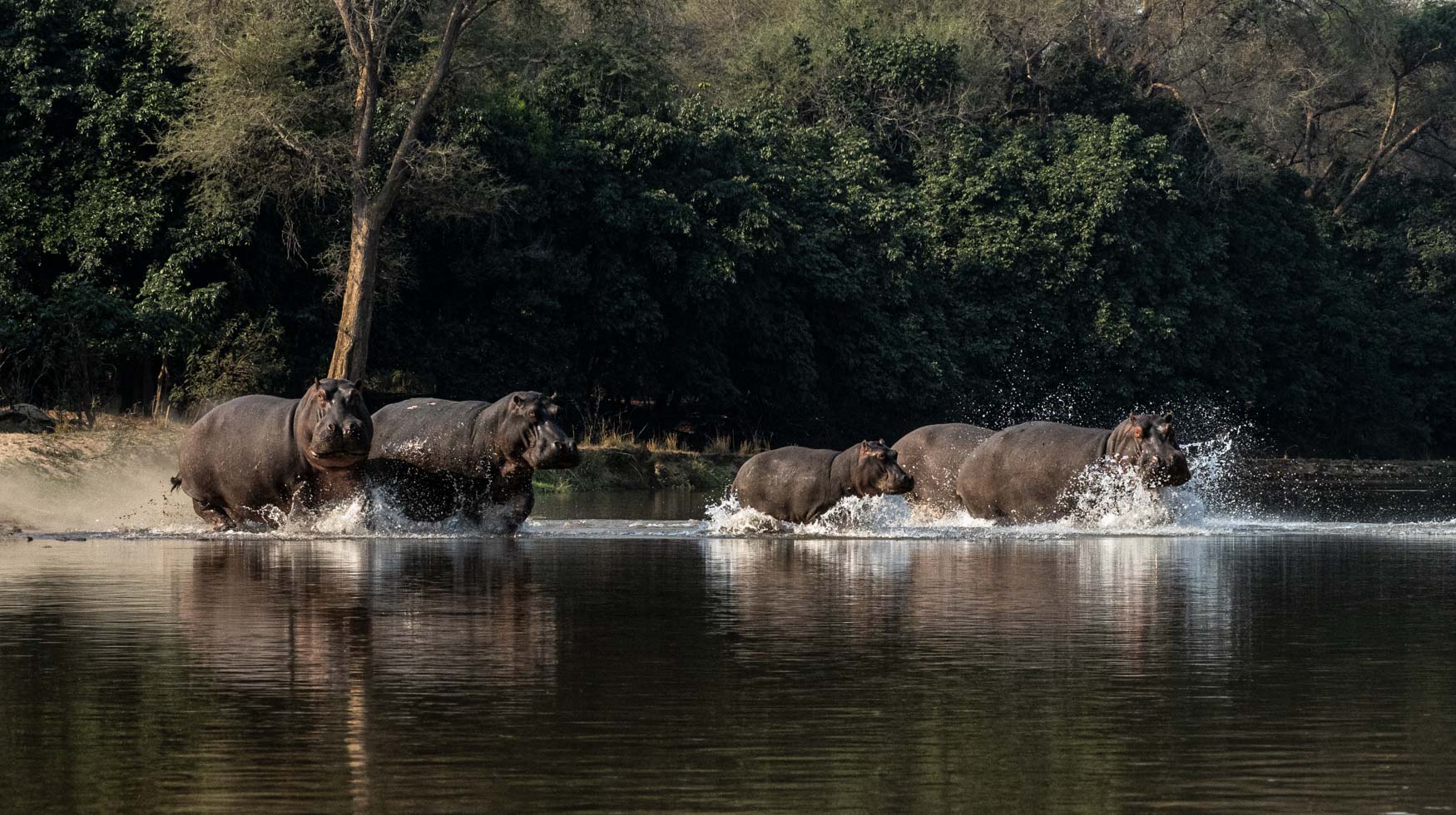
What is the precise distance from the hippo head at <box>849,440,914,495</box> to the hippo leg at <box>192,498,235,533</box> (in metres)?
6.17

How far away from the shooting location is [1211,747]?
305 inches

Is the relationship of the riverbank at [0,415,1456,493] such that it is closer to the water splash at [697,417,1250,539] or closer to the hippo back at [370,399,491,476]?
the hippo back at [370,399,491,476]

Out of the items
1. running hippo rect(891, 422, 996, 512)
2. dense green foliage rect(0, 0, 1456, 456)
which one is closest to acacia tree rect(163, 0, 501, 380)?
dense green foliage rect(0, 0, 1456, 456)

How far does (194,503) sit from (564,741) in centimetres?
1389

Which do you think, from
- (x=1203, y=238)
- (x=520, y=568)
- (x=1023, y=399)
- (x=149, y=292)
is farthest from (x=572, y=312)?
(x=520, y=568)

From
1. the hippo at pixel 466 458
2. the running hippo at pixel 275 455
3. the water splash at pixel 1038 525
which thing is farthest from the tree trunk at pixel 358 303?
the hippo at pixel 466 458

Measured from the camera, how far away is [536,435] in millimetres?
19891

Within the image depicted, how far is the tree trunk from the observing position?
3731cm

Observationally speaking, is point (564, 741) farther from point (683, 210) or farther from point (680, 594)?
point (683, 210)

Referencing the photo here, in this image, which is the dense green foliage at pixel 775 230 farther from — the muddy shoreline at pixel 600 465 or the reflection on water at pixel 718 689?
the reflection on water at pixel 718 689

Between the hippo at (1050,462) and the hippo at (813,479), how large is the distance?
1776 millimetres

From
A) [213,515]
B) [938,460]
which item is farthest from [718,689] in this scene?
[938,460]

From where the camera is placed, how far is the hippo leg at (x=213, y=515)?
20.5 metres

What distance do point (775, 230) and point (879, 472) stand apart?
23.7 metres
